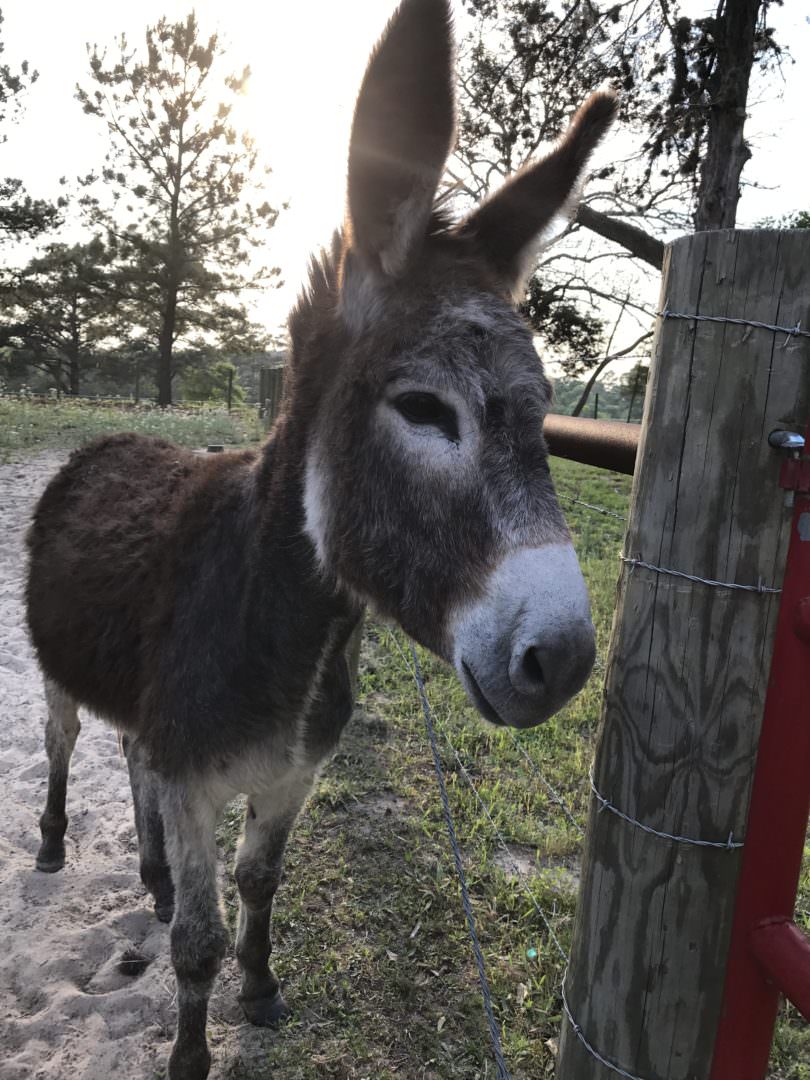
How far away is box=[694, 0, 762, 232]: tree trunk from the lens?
8.31 meters

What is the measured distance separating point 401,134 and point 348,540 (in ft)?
2.99

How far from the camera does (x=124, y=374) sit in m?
41.7

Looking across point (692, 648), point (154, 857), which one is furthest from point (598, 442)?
point (154, 857)

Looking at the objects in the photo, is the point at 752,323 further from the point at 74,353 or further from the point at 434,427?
the point at 74,353

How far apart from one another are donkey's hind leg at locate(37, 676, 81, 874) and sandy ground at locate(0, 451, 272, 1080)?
85 millimetres

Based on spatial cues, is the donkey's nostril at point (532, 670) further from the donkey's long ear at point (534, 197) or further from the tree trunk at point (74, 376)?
the tree trunk at point (74, 376)

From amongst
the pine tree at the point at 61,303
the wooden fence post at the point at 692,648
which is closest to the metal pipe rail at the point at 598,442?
the wooden fence post at the point at 692,648

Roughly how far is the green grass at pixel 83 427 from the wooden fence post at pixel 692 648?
1227 cm

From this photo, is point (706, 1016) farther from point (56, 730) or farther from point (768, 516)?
point (56, 730)

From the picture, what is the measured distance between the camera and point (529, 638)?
3.92 feet

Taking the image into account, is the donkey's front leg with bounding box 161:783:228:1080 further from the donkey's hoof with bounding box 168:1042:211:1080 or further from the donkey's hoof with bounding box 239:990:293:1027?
the donkey's hoof with bounding box 239:990:293:1027

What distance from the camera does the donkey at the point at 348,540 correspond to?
1353 millimetres

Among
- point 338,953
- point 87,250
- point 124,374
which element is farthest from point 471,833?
A: point 124,374

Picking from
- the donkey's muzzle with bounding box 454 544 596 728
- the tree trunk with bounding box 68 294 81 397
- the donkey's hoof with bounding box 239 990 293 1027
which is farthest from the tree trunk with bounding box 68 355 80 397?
the donkey's muzzle with bounding box 454 544 596 728
